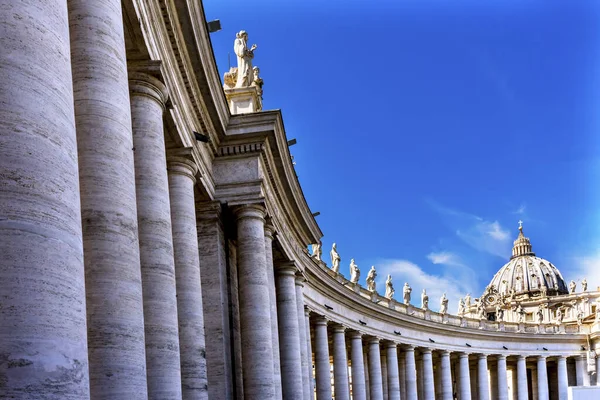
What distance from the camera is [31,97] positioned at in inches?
558

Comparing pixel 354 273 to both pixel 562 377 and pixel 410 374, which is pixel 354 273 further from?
pixel 562 377

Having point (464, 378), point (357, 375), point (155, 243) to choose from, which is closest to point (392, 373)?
point (357, 375)

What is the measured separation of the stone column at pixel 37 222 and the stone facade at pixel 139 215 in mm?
27

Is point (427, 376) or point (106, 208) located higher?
point (106, 208)

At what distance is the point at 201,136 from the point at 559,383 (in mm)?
134231

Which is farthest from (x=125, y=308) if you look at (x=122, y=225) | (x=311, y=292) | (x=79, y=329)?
(x=311, y=292)

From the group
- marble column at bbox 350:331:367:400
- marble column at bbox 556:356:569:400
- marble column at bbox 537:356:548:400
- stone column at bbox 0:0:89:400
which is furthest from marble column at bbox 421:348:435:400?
stone column at bbox 0:0:89:400

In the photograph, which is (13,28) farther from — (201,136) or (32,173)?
(201,136)

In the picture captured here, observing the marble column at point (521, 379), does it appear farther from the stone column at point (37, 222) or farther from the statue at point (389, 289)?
the stone column at point (37, 222)

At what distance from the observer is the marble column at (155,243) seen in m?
26.2

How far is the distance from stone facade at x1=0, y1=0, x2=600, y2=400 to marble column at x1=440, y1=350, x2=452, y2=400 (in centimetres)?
6371

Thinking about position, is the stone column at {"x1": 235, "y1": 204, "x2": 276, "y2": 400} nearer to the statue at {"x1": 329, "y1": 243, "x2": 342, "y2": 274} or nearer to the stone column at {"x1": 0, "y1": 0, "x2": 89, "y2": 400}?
the stone column at {"x1": 0, "y1": 0, "x2": 89, "y2": 400}

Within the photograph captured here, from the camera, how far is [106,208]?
20688 mm

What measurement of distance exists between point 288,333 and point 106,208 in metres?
33.8
